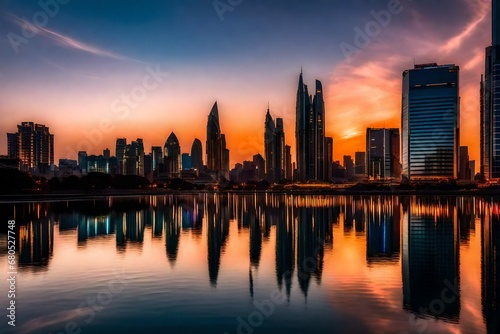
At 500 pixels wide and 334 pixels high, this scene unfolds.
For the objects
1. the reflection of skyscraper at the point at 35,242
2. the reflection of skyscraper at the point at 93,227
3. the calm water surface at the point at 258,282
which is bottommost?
the reflection of skyscraper at the point at 93,227

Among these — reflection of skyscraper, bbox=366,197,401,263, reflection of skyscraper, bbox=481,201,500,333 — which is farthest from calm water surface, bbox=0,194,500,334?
reflection of skyscraper, bbox=366,197,401,263

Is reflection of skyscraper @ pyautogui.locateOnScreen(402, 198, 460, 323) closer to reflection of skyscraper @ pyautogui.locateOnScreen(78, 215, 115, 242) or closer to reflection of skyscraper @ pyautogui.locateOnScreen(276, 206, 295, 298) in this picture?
reflection of skyscraper @ pyautogui.locateOnScreen(276, 206, 295, 298)

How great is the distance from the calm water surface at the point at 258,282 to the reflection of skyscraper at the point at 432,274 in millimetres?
81

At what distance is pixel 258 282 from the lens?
26.9 metres

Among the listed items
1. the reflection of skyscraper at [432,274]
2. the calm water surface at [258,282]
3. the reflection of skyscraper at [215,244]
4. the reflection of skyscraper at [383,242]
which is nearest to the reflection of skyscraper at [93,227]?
the calm water surface at [258,282]

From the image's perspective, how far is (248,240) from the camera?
4516 cm

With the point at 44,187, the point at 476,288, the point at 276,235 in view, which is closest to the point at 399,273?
the point at 476,288

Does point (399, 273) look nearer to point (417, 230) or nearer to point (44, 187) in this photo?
point (417, 230)

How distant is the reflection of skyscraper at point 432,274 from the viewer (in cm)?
2098

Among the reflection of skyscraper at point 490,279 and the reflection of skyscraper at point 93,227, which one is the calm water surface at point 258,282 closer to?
the reflection of skyscraper at point 490,279

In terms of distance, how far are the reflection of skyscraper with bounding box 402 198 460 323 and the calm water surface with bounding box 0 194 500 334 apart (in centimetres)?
8

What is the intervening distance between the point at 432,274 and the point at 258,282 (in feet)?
34.0

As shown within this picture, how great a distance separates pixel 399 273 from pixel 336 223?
33.7 metres

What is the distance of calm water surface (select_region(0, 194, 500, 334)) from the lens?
62.4 ft
